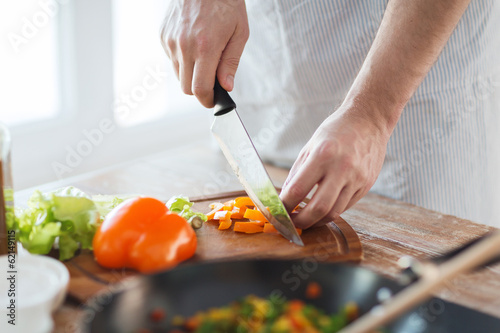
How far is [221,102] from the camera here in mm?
1239

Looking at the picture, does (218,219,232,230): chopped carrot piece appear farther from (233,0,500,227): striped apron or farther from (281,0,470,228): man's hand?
(233,0,500,227): striped apron

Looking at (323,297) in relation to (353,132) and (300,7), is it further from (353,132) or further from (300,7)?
(300,7)

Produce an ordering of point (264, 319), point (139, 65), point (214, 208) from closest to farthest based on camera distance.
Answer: point (264, 319) → point (214, 208) → point (139, 65)

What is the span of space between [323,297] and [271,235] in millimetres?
309

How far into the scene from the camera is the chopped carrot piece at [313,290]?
882mm

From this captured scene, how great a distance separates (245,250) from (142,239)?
0.73 ft

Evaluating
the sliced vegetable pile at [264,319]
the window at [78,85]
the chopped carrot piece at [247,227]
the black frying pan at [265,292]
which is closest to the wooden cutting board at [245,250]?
the chopped carrot piece at [247,227]

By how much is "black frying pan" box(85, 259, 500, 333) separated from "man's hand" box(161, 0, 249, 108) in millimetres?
528

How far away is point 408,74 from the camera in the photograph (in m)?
1.25

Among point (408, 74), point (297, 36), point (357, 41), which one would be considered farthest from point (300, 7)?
point (408, 74)

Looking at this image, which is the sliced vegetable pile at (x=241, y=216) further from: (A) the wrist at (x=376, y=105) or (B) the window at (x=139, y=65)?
(B) the window at (x=139, y=65)

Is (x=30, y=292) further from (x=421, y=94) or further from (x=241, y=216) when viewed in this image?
(x=421, y=94)

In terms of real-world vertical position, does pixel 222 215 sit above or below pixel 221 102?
below

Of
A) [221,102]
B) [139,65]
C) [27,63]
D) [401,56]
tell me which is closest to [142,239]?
[221,102]
